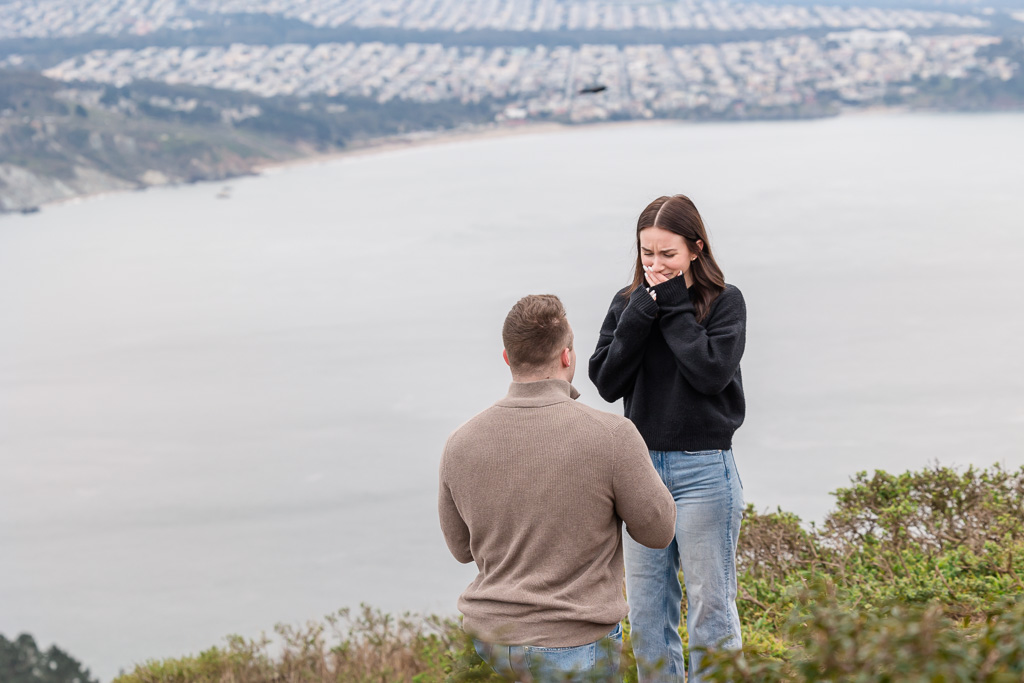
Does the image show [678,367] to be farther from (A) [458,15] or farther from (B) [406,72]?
(A) [458,15]

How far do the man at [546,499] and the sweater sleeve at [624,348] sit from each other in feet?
1.34

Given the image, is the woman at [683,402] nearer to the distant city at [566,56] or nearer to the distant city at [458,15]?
the distant city at [566,56]

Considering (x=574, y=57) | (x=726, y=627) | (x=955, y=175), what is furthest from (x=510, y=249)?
(x=574, y=57)

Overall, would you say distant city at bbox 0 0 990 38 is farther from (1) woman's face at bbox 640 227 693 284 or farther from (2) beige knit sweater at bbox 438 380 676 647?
(2) beige knit sweater at bbox 438 380 676 647

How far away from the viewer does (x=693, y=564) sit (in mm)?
2189

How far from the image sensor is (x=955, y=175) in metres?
61.6

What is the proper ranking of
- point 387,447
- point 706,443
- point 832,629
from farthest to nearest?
point 387,447 < point 706,443 < point 832,629

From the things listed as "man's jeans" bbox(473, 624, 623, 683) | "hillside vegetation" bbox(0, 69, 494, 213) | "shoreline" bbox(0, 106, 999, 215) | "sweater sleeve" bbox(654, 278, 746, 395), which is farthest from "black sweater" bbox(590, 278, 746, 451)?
"shoreline" bbox(0, 106, 999, 215)

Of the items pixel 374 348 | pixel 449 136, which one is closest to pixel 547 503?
pixel 374 348

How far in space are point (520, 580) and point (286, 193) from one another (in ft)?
228

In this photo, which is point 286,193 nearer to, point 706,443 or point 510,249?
point 510,249

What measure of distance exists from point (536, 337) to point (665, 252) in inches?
24.0

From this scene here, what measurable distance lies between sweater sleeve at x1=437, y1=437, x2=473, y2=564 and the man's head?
9.1 inches

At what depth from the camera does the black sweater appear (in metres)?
2.13
